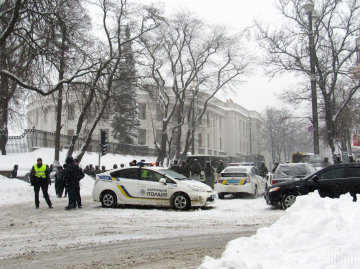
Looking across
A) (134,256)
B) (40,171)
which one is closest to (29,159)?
(40,171)

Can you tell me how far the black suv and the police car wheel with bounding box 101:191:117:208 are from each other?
5.23m

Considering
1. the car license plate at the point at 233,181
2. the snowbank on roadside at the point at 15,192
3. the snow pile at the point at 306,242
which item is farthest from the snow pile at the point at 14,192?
the snow pile at the point at 306,242

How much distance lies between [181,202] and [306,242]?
852cm

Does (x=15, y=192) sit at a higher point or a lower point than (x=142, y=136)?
lower

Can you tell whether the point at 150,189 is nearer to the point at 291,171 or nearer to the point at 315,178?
the point at 315,178

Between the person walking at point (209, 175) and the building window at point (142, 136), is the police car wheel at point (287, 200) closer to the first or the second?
the person walking at point (209, 175)

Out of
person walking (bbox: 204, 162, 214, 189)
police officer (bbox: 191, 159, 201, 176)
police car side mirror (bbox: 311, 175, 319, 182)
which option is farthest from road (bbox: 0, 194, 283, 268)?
police officer (bbox: 191, 159, 201, 176)

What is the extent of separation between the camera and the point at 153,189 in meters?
14.0

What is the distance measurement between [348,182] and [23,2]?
12436mm

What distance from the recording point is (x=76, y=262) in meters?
6.46

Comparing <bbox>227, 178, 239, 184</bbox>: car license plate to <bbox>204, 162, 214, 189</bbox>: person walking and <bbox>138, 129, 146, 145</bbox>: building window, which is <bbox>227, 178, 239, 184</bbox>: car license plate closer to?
<bbox>204, 162, 214, 189</bbox>: person walking

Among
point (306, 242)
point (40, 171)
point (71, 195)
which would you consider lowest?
point (306, 242)

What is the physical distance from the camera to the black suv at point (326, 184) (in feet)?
39.6

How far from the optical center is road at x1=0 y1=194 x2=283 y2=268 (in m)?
6.63
